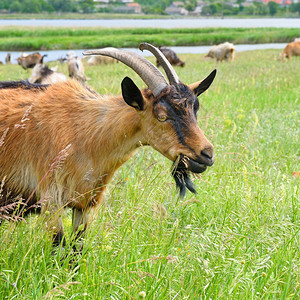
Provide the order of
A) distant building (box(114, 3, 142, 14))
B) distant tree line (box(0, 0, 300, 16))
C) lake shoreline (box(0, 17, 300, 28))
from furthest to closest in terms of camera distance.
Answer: distant building (box(114, 3, 142, 14))
distant tree line (box(0, 0, 300, 16))
lake shoreline (box(0, 17, 300, 28))

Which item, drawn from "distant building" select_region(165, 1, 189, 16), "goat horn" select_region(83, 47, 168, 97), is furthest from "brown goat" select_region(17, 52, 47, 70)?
"distant building" select_region(165, 1, 189, 16)

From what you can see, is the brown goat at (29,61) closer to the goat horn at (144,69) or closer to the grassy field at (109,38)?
the grassy field at (109,38)

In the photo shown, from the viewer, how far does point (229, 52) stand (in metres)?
23.9

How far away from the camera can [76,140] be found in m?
3.76

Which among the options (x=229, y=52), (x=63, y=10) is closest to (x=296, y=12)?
(x=63, y=10)

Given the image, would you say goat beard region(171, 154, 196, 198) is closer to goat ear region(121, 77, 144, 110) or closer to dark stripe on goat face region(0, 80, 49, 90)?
goat ear region(121, 77, 144, 110)

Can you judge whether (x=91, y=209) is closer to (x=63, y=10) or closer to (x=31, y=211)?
(x=31, y=211)

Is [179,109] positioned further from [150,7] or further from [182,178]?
[150,7]

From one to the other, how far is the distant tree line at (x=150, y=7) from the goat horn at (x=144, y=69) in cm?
8809

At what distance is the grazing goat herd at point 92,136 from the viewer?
3.52 metres

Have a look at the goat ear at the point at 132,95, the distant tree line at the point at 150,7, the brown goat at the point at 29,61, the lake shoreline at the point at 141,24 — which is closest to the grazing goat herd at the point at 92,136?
the goat ear at the point at 132,95

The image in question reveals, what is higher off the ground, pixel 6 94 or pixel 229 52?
pixel 6 94

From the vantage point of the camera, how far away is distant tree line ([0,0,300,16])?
87.6 metres

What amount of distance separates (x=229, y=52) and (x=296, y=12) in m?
90.4
